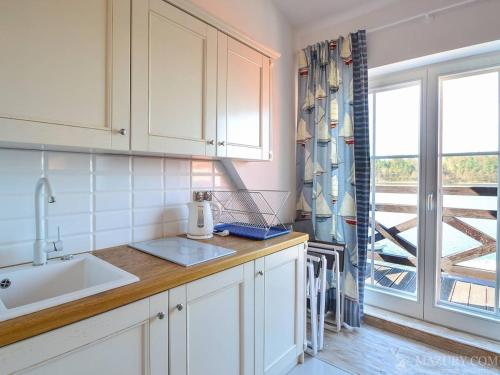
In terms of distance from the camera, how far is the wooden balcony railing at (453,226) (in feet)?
6.23

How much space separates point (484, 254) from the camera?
1909mm

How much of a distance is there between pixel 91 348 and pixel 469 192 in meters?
2.31

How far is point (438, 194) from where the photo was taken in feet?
6.69

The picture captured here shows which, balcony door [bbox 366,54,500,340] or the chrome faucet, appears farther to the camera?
balcony door [bbox 366,54,500,340]

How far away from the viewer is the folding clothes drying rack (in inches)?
73.5

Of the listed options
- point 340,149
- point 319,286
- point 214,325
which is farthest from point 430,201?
point 214,325

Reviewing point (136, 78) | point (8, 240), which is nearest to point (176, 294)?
point (8, 240)

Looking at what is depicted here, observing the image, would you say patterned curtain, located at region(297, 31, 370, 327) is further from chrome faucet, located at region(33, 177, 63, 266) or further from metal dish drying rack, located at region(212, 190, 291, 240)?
chrome faucet, located at region(33, 177, 63, 266)

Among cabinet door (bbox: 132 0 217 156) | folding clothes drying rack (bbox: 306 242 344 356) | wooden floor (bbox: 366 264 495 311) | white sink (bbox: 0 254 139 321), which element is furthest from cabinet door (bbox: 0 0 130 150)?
wooden floor (bbox: 366 264 495 311)

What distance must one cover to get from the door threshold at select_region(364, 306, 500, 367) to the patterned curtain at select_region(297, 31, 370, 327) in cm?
18

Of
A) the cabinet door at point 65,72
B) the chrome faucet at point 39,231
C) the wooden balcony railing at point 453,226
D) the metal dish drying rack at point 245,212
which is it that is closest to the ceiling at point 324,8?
the wooden balcony railing at point 453,226

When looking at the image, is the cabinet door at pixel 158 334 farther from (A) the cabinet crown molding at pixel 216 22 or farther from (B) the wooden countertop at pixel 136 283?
(A) the cabinet crown molding at pixel 216 22

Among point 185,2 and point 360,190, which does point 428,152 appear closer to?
point 360,190

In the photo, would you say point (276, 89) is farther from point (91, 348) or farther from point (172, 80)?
point (91, 348)
